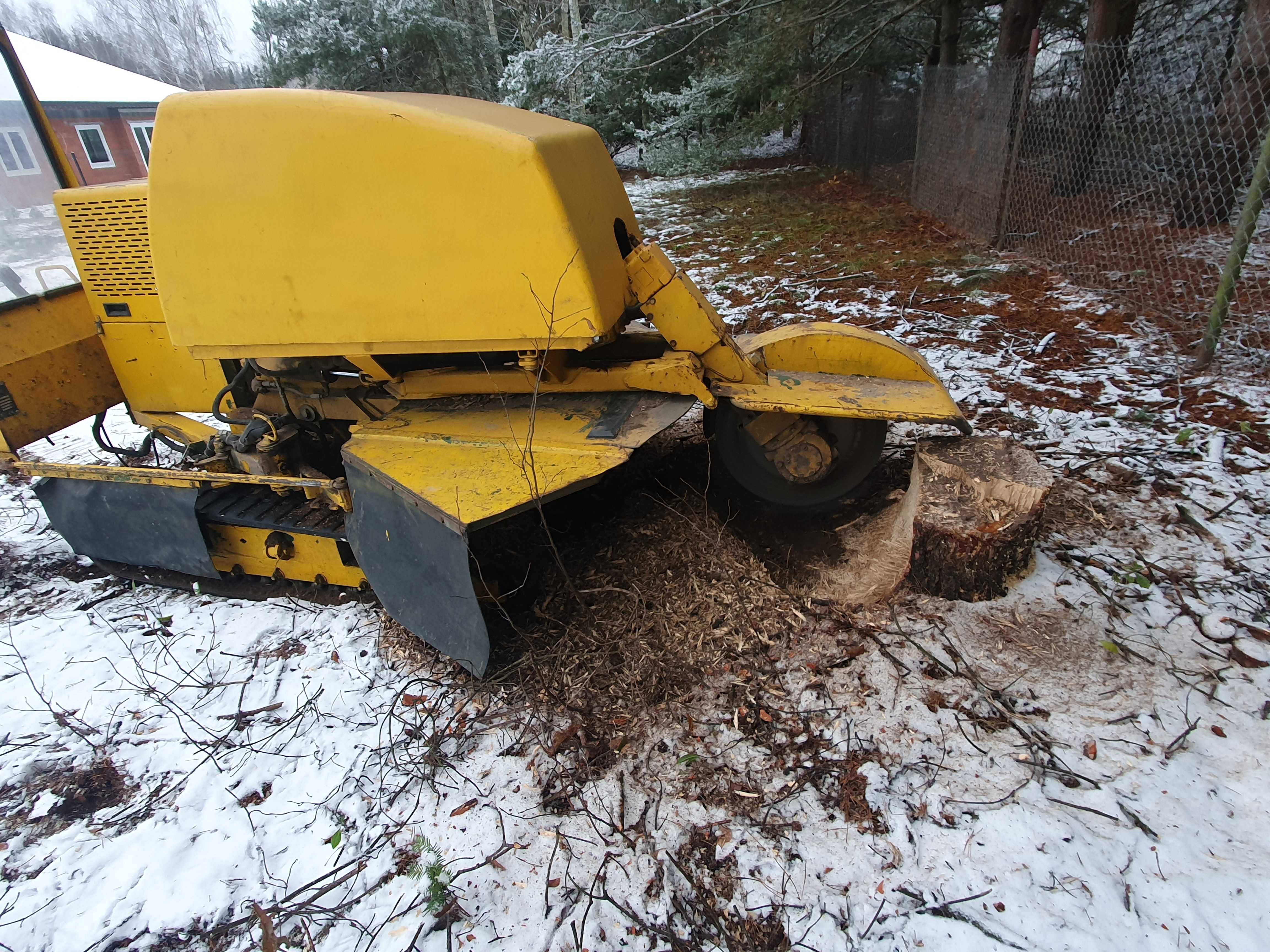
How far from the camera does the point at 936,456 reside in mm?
2828

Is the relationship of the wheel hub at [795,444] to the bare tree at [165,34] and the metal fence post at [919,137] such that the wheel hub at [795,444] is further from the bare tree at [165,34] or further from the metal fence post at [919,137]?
the bare tree at [165,34]

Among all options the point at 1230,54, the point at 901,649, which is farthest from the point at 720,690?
the point at 1230,54

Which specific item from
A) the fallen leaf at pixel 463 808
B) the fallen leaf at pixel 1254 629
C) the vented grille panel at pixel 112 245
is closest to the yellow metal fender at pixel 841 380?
the fallen leaf at pixel 1254 629

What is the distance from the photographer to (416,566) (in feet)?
8.36

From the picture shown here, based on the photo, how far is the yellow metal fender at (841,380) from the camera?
2.78 m

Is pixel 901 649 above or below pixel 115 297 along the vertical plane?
below

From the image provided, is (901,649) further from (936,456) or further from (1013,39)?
(1013,39)

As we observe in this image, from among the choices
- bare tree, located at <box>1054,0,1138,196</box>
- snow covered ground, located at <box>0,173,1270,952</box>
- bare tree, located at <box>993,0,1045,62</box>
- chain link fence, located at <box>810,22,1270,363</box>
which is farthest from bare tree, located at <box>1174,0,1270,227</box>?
snow covered ground, located at <box>0,173,1270,952</box>

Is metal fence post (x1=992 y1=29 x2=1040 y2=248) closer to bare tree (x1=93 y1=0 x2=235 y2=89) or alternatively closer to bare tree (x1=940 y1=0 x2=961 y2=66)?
bare tree (x1=940 y1=0 x2=961 y2=66)

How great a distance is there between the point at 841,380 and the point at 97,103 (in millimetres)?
7100

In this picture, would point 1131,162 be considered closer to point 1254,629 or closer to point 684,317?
point 1254,629

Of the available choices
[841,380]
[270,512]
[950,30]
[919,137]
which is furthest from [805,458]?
[950,30]

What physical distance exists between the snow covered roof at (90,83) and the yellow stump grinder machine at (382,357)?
2636 mm

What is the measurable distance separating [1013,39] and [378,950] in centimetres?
1114
